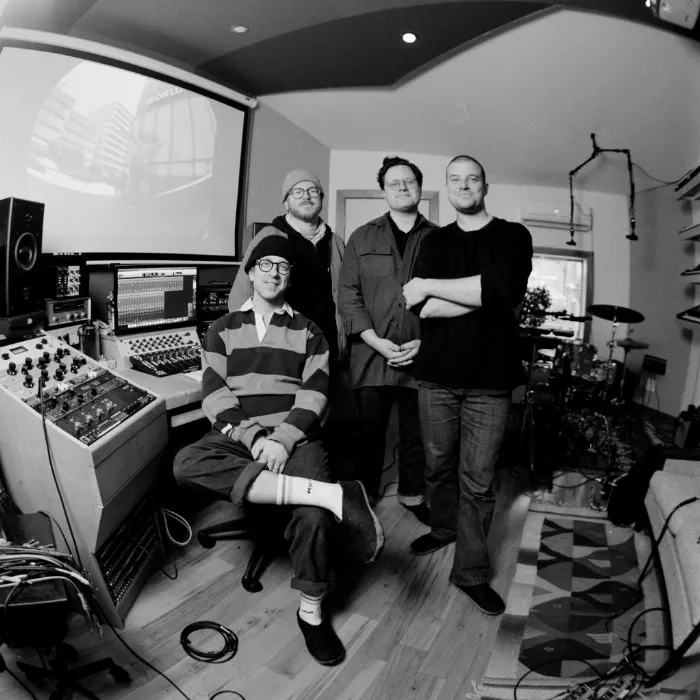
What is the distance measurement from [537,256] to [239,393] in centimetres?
215

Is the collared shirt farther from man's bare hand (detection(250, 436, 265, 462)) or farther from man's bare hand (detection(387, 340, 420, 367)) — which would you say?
man's bare hand (detection(387, 340, 420, 367))

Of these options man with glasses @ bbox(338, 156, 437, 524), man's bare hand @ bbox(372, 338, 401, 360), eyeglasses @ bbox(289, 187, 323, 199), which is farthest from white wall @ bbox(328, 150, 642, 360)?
man's bare hand @ bbox(372, 338, 401, 360)

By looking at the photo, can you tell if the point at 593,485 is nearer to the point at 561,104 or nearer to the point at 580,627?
the point at 580,627

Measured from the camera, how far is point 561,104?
2.60m

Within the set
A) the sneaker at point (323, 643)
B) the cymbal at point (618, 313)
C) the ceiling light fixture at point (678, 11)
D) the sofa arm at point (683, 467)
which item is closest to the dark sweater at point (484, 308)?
the sneaker at point (323, 643)

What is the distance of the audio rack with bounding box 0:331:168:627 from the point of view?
1.39 metres

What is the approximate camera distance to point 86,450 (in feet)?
4.39

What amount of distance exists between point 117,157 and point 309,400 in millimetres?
1406

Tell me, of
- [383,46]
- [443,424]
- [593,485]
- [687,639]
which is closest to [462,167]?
[443,424]

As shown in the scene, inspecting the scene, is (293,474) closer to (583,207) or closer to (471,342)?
(471,342)

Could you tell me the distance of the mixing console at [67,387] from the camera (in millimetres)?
1432

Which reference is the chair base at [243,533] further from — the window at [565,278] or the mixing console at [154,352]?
the window at [565,278]

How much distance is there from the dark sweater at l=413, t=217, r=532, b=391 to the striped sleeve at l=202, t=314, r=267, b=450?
2.13 ft

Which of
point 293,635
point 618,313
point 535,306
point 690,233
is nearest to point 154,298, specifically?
point 293,635
